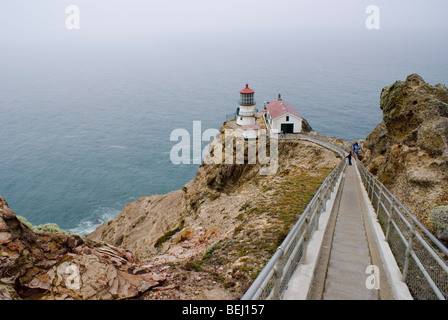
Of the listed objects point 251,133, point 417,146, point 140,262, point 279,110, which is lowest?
point 140,262

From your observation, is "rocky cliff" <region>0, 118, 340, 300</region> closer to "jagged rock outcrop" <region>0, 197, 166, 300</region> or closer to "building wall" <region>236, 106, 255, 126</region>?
"jagged rock outcrop" <region>0, 197, 166, 300</region>

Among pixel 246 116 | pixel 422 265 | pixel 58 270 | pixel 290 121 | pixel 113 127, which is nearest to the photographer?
pixel 422 265

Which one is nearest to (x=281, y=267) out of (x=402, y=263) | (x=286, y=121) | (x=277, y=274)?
(x=277, y=274)

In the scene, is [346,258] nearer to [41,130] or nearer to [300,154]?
[300,154]

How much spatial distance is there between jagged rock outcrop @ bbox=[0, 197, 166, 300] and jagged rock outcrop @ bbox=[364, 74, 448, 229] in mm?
9765

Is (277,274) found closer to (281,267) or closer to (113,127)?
(281,267)

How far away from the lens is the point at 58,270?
8102 mm

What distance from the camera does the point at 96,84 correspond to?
183750 mm

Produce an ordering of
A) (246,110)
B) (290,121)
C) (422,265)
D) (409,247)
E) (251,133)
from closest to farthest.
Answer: (422,265) < (409,247) < (290,121) < (251,133) < (246,110)

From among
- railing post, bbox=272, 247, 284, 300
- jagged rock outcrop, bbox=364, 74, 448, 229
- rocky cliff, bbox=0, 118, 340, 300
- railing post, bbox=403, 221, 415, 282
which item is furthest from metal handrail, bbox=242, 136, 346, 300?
→ jagged rock outcrop, bbox=364, 74, 448, 229

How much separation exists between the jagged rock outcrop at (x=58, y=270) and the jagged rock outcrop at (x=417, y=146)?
976 centimetres

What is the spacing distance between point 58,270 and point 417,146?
15.7 metres

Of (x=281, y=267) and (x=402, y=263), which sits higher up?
(x=281, y=267)

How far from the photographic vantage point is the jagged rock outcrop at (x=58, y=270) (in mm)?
7335
